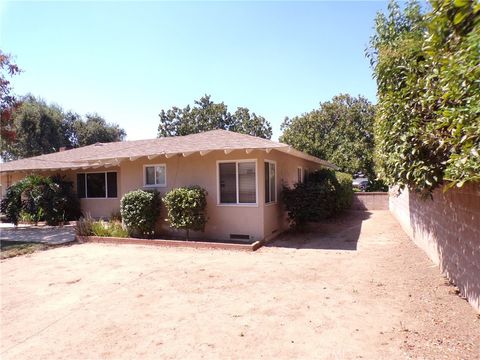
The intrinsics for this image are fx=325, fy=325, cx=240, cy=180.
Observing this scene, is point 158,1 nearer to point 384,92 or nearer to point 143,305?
point 384,92

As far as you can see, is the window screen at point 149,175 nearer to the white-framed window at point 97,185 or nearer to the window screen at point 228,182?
the window screen at point 228,182

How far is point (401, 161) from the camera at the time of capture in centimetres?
518

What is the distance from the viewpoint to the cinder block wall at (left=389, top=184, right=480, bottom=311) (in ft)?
14.6

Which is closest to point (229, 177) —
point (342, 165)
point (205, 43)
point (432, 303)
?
point (205, 43)

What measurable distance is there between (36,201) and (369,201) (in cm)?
1805

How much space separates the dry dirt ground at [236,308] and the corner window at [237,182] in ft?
6.97

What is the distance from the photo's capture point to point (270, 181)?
11.1 m

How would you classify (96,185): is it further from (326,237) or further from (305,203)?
(326,237)

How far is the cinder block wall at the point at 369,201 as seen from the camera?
64.2 feet

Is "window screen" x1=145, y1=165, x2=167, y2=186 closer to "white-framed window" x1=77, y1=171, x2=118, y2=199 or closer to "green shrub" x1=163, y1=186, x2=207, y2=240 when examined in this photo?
"green shrub" x1=163, y1=186, x2=207, y2=240

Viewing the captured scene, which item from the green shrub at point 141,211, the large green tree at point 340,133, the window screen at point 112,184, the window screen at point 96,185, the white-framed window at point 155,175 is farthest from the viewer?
the large green tree at point 340,133

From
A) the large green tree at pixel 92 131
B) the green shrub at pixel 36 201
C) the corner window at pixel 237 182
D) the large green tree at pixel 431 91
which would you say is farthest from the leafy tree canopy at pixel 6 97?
the large green tree at pixel 92 131

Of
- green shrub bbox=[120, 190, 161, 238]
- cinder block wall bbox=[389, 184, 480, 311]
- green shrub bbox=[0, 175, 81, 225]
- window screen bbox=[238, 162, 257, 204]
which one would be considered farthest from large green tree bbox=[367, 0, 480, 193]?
green shrub bbox=[0, 175, 81, 225]

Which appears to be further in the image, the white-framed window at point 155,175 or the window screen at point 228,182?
the white-framed window at point 155,175
